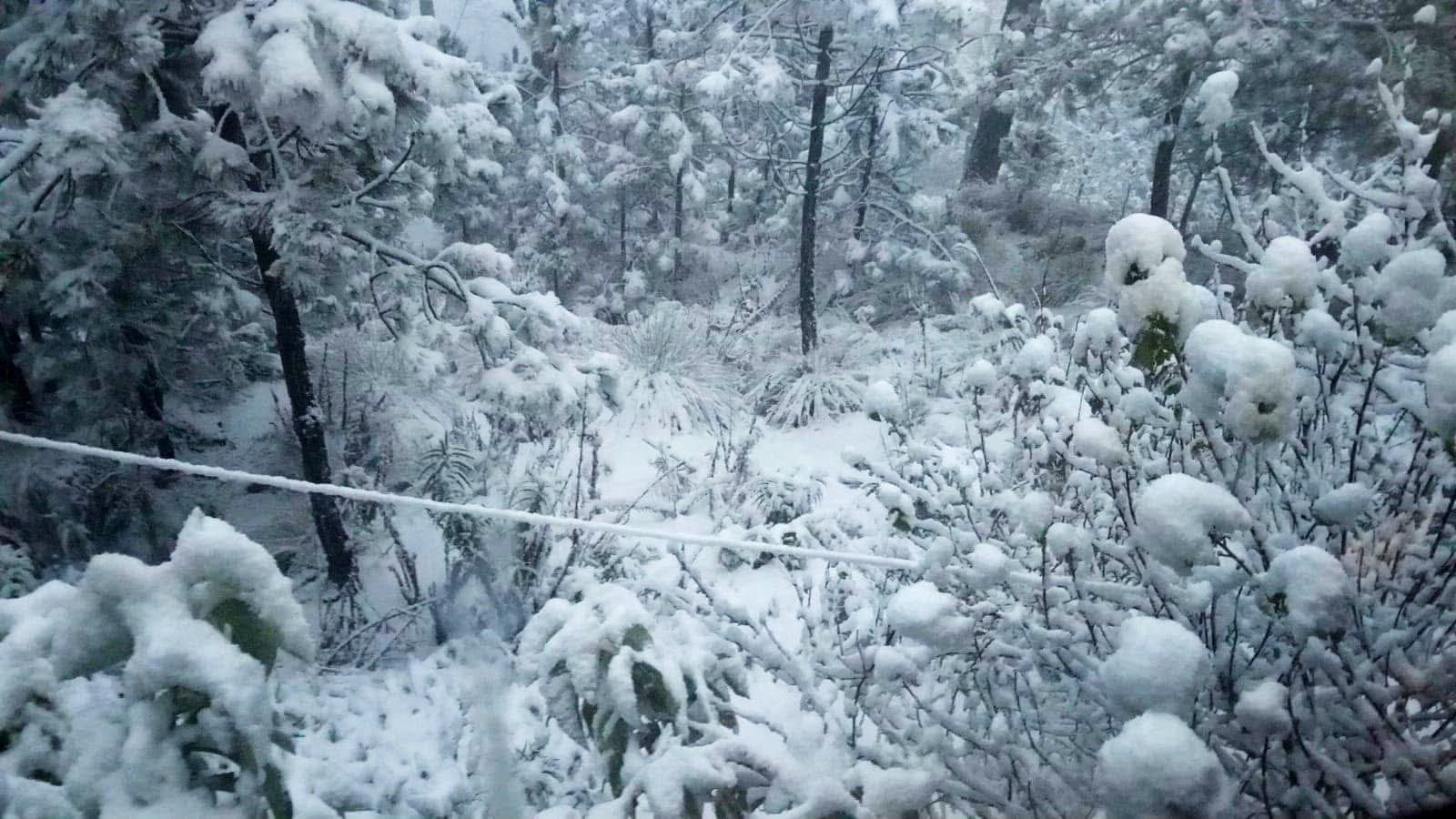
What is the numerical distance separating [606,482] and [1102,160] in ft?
43.0

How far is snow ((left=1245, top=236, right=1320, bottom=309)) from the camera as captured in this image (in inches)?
62.2

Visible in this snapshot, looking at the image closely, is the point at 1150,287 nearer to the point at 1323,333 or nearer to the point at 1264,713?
the point at 1323,333

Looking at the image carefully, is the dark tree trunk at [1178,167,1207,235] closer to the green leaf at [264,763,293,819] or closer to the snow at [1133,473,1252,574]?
the snow at [1133,473,1252,574]

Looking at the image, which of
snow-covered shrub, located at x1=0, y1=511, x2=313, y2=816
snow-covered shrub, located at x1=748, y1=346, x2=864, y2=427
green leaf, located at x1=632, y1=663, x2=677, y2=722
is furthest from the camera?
snow-covered shrub, located at x1=748, y1=346, x2=864, y2=427

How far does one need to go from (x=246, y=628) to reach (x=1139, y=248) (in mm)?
1782

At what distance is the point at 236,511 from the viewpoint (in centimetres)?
559

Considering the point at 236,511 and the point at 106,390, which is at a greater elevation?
the point at 106,390

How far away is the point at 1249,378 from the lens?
1.30 metres

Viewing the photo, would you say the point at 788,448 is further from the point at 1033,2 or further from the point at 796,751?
the point at 1033,2

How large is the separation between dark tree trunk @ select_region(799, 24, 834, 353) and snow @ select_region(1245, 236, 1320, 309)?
639 centimetres

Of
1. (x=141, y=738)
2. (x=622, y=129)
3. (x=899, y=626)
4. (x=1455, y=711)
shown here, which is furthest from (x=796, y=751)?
(x=622, y=129)

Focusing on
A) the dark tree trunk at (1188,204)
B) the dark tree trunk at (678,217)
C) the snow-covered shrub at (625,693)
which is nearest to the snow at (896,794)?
the snow-covered shrub at (625,693)

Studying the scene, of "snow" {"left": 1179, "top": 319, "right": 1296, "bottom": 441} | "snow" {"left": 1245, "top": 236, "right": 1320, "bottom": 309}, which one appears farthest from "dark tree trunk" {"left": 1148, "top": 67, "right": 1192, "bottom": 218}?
"snow" {"left": 1179, "top": 319, "right": 1296, "bottom": 441}

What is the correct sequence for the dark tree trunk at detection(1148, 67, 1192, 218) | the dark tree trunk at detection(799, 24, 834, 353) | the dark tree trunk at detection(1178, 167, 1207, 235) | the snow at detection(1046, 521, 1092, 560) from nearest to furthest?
the snow at detection(1046, 521, 1092, 560), the dark tree trunk at detection(1148, 67, 1192, 218), the dark tree trunk at detection(799, 24, 834, 353), the dark tree trunk at detection(1178, 167, 1207, 235)
